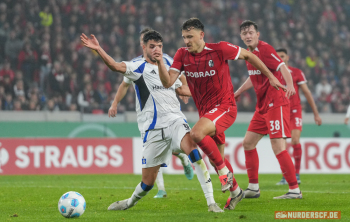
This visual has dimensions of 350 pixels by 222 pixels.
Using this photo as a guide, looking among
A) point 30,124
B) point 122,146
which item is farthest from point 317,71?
point 30,124

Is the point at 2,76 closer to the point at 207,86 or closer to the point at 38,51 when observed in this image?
the point at 38,51

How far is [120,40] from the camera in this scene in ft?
61.3

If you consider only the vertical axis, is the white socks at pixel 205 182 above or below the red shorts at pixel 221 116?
below

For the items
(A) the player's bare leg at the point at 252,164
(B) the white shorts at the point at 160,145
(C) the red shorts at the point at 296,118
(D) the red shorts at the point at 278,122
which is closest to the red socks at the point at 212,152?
(B) the white shorts at the point at 160,145

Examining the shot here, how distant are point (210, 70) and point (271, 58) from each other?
5.45 feet

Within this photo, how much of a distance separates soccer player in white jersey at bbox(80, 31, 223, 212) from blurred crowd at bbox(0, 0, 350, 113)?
8.98m

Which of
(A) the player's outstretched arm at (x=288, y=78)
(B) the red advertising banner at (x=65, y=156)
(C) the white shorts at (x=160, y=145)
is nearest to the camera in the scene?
(C) the white shorts at (x=160, y=145)

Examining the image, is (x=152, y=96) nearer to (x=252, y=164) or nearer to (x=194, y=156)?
(x=194, y=156)

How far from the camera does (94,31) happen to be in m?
18.8

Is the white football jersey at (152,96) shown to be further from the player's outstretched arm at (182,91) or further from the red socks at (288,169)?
the red socks at (288,169)

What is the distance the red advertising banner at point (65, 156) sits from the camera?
42.8 ft

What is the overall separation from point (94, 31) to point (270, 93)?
12852 mm

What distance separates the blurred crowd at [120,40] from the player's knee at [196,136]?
10.0 m

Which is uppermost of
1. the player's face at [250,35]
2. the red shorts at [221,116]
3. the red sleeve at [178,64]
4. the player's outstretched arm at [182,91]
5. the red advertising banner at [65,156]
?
the player's face at [250,35]
